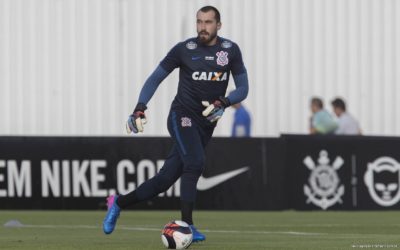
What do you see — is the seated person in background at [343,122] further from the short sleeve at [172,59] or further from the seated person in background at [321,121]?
the short sleeve at [172,59]

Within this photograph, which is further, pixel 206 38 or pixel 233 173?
pixel 233 173

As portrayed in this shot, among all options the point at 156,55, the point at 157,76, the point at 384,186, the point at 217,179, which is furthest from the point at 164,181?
the point at 156,55

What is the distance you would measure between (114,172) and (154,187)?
24.6 feet

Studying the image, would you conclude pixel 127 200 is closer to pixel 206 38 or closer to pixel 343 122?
pixel 206 38

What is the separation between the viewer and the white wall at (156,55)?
91.3 ft

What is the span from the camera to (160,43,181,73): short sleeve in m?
12.8

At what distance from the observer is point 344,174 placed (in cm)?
2034

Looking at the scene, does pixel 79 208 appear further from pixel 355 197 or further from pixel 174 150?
pixel 174 150

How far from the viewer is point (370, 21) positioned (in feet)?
92.5

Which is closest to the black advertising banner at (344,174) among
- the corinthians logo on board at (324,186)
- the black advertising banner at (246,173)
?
the corinthians logo on board at (324,186)

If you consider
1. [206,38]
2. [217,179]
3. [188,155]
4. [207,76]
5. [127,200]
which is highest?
[206,38]
